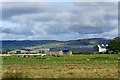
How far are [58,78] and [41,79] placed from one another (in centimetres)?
131

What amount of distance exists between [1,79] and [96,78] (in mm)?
6880

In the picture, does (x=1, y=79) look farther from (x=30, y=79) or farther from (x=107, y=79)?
(x=107, y=79)

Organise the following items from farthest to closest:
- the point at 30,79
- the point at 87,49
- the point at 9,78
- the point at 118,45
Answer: the point at 87,49 → the point at 118,45 → the point at 30,79 → the point at 9,78

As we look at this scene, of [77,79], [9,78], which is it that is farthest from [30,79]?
[77,79]

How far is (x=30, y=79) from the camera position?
16641 mm

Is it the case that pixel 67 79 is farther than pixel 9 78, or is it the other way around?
pixel 67 79

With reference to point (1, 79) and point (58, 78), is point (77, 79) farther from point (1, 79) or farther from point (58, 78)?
point (1, 79)

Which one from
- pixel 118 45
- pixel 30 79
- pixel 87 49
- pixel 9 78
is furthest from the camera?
pixel 87 49

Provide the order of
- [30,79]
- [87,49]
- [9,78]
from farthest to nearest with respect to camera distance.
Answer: [87,49], [30,79], [9,78]

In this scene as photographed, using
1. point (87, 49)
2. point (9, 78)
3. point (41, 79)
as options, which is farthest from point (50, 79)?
point (87, 49)

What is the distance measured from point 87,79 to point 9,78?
18.1 ft

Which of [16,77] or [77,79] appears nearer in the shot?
[16,77]

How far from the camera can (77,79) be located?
660 inches

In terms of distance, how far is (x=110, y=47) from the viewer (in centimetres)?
14750
